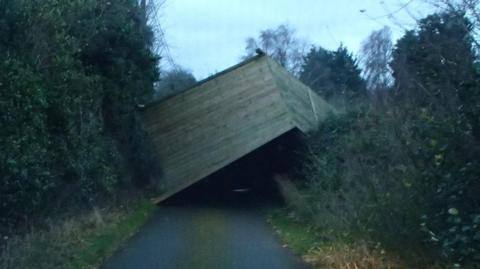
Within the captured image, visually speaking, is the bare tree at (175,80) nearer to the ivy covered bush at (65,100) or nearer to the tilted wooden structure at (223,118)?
the tilted wooden structure at (223,118)

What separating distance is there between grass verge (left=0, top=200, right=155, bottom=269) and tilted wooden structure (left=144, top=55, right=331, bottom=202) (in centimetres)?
851

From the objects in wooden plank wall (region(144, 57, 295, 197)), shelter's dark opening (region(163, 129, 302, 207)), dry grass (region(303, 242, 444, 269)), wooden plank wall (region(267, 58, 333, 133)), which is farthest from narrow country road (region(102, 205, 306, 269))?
wooden plank wall (region(267, 58, 333, 133))

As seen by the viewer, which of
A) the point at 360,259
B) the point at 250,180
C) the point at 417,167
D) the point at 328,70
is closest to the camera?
the point at 417,167

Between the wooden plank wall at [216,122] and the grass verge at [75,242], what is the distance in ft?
27.7

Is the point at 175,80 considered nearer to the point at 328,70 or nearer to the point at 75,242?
the point at 328,70

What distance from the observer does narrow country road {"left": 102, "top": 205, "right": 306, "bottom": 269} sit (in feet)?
43.2

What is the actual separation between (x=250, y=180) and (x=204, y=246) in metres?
20.5

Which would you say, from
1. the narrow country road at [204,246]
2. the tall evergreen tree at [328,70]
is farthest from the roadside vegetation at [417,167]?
the tall evergreen tree at [328,70]

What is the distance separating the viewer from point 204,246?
15.7 metres

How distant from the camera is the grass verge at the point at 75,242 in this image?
35.1ft

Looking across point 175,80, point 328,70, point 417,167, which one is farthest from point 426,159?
point 328,70

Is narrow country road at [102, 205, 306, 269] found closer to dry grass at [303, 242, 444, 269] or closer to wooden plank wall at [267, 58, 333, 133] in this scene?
dry grass at [303, 242, 444, 269]

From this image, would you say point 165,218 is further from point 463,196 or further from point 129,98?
point 463,196

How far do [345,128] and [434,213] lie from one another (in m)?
15.3
